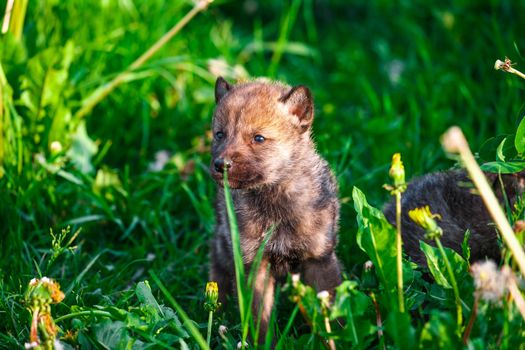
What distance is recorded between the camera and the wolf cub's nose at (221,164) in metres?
3.52

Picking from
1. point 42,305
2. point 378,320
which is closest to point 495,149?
point 378,320

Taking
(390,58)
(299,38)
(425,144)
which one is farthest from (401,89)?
(299,38)

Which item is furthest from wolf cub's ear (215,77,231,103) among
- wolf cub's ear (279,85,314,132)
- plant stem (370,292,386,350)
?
plant stem (370,292,386,350)

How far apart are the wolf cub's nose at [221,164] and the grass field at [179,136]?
23.3 inches

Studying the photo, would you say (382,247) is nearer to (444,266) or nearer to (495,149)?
(444,266)

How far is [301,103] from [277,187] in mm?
461

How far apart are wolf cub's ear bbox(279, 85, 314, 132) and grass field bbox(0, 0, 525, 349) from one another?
0.84 m

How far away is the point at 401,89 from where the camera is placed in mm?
6387

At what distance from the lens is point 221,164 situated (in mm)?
3525

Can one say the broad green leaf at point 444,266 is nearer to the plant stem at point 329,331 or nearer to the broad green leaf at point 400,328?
the broad green leaf at point 400,328

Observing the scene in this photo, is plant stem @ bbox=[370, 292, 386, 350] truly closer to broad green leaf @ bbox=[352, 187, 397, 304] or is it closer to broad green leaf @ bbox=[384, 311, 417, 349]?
broad green leaf @ bbox=[352, 187, 397, 304]

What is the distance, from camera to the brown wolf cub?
3697mm

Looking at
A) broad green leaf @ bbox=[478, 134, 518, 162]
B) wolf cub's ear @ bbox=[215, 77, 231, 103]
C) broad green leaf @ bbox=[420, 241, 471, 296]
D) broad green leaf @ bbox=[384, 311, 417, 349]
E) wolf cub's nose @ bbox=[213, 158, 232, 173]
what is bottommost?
broad green leaf @ bbox=[384, 311, 417, 349]

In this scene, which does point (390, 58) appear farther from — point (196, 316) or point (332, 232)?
point (196, 316)
